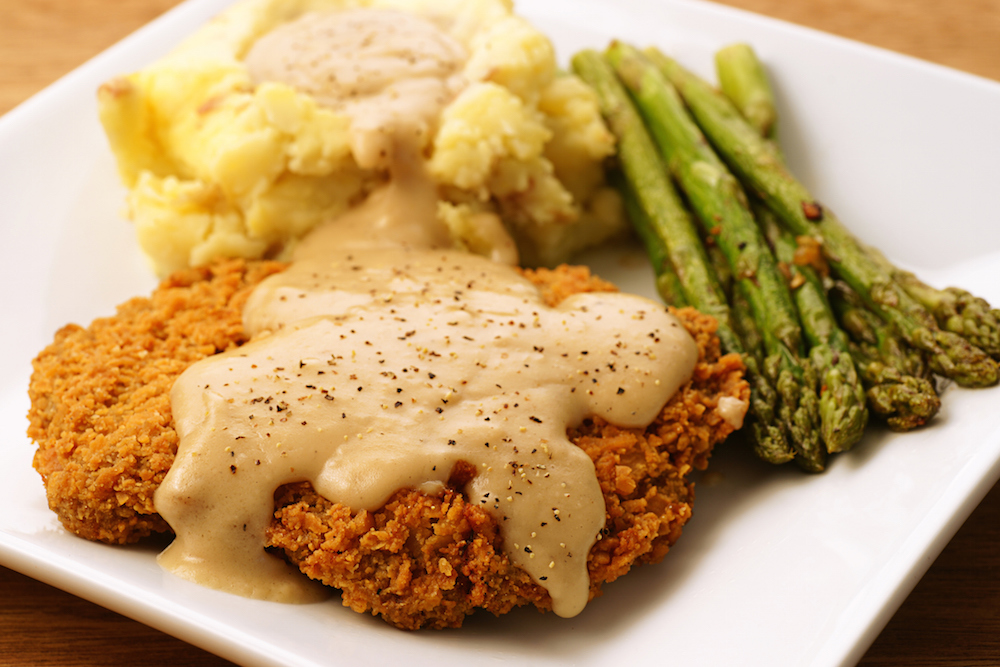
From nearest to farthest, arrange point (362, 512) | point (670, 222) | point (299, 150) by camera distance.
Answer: point (362, 512) < point (299, 150) < point (670, 222)

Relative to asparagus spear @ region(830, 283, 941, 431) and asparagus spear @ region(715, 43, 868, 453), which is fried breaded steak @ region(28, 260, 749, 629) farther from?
asparagus spear @ region(830, 283, 941, 431)

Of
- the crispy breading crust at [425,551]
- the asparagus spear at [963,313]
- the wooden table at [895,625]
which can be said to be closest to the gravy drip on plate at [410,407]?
the crispy breading crust at [425,551]

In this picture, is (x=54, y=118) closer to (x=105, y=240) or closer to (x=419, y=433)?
(x=105, y=240)

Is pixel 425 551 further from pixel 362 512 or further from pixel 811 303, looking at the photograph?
pixel 811 303

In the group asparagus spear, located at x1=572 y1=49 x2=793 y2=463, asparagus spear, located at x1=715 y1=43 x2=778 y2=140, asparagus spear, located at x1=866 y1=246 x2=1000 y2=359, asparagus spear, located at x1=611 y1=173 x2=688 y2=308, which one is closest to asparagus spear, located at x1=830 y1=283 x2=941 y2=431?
asparagus spear, located at x1=866 y1=246 x2=1000 y2=359

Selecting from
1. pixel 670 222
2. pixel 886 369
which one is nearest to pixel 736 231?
pixel 670 222

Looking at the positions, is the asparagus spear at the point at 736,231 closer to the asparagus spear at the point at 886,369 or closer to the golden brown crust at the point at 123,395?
the asparagus spear at the point at 886,369
